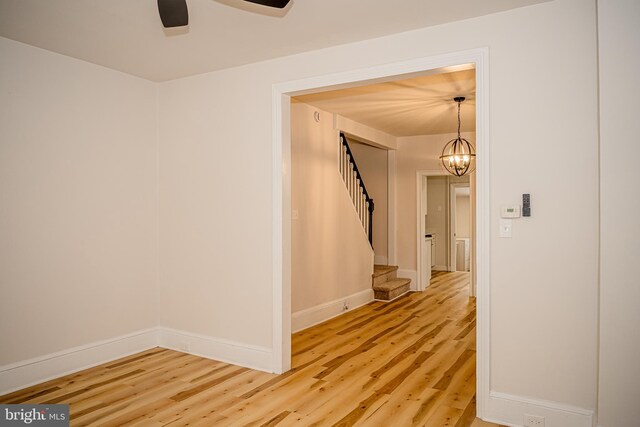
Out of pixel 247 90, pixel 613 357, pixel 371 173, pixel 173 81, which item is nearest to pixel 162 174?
pixel 173 81

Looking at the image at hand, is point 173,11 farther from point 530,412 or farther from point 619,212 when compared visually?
point 530,412

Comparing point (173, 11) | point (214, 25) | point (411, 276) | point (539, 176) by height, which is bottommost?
point (411, 276)

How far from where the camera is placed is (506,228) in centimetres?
301

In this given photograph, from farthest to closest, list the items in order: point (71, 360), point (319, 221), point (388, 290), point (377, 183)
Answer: point (377, 183)
point (388, 290)
point (319, 221)
point (71, 360)

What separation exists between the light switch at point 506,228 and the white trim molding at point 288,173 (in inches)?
3.7

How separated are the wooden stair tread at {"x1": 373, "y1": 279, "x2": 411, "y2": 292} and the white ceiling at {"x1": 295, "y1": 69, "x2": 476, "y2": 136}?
103 inches

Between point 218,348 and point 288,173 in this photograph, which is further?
point 218,348

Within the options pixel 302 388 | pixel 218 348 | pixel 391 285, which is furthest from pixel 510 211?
pixel 391 285

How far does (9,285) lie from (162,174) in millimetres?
1746

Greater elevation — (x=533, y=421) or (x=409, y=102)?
(x=409, y=102)

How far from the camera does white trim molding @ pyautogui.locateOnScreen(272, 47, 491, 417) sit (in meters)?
3.06

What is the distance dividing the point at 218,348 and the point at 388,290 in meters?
3.54

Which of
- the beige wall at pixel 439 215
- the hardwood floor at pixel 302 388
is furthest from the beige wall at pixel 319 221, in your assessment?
the beige wall at pixel 439 215

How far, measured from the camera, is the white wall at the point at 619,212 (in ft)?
8.20
